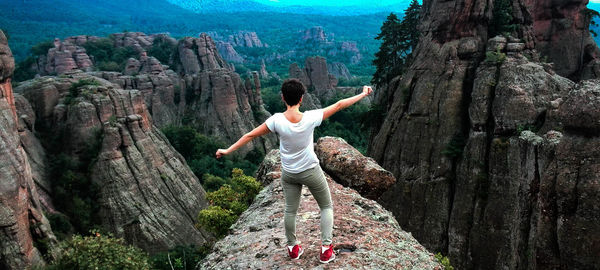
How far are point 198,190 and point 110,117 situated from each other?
855 centimetres

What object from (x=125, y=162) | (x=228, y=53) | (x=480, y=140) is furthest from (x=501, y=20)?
(x=228, y=53)

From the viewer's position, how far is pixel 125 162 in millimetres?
29484

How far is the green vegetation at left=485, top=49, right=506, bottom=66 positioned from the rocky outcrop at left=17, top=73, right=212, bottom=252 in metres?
21.0

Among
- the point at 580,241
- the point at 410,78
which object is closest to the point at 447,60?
the point at 410,78

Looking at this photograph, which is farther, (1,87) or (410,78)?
(410,78)

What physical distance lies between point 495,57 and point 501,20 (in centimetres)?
422

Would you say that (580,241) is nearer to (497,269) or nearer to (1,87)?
(497,269)

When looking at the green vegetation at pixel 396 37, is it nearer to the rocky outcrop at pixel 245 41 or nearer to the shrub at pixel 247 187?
the shrub at pixel 247 187

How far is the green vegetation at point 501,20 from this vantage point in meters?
24.7

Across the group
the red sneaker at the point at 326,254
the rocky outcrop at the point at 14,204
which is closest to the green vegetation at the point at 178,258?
the rocky outcrop at the point at 14,204

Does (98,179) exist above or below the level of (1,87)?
below

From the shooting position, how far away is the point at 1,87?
21.1 m

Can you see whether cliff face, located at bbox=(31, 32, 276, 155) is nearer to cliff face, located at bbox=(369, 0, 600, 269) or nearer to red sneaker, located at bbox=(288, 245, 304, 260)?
cliff face, located at bbox=(369, 0, 600, 269)

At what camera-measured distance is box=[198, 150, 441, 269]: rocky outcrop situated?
6652 mm
